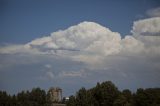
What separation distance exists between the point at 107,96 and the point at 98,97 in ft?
11.6

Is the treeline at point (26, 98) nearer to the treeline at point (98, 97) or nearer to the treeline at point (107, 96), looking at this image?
the treeline at point (98, 97)

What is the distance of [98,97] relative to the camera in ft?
375

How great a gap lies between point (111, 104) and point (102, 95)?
378 cm

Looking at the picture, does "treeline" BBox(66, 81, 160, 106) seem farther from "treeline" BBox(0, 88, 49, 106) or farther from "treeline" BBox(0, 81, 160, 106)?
"treeline" BBox(0, 88, 49, 106)

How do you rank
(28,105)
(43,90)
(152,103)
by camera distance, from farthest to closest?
(43,90)
(28,105)
(152,103)

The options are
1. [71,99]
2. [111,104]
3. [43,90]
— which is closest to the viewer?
[111,104]

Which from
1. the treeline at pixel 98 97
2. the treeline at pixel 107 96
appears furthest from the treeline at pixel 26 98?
the treeline at pixel 107 96

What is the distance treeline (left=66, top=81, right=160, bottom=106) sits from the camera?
9317 cm

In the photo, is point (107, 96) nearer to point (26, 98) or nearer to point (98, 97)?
point (98, 97)

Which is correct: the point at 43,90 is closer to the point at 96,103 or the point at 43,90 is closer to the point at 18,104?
the point at 18,104

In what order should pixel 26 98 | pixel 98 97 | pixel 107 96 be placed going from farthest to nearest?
1. pixel 26 98
2. pixel 98 97
3. pixel 107 96

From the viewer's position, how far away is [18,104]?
12525 centimetres

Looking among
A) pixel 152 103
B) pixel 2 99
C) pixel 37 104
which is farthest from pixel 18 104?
pixel 152 103

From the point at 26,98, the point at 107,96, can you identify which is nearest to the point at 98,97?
the point at 107,96
